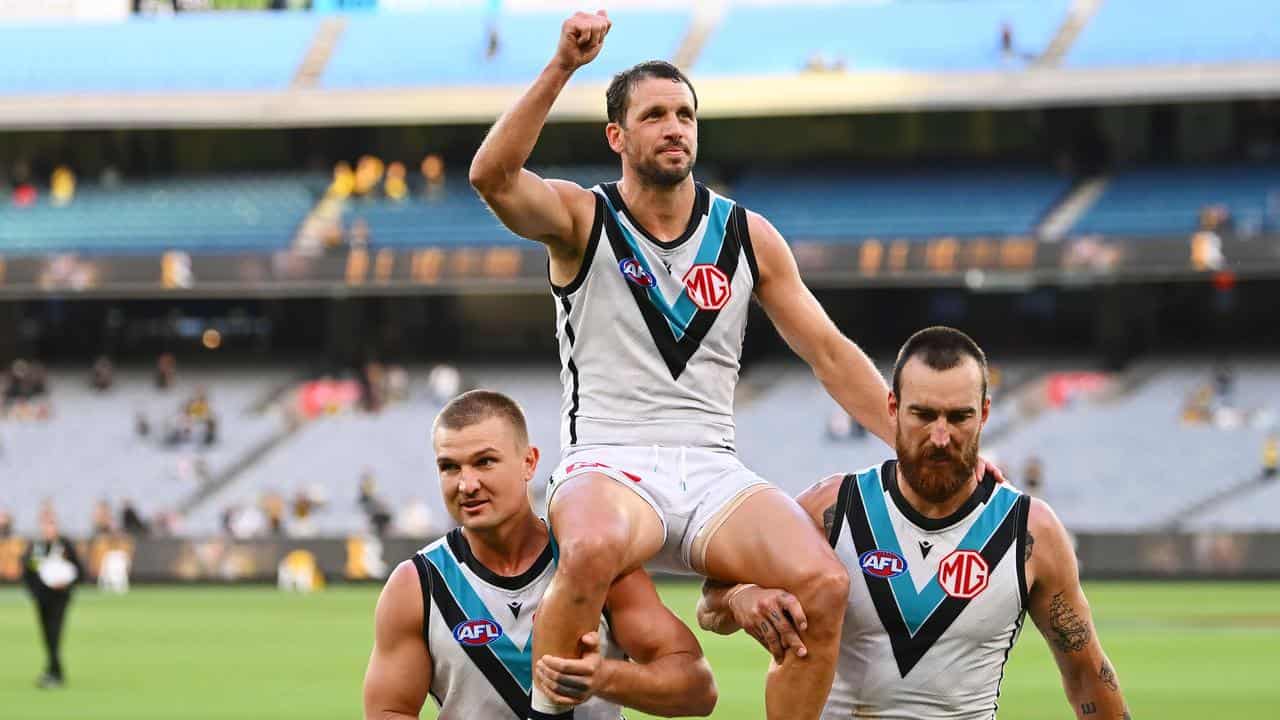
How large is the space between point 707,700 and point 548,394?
35969 mm

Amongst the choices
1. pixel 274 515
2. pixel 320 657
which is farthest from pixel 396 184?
pixel 320 657

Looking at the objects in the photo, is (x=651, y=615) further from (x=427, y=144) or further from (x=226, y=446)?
(x=427, y=144)

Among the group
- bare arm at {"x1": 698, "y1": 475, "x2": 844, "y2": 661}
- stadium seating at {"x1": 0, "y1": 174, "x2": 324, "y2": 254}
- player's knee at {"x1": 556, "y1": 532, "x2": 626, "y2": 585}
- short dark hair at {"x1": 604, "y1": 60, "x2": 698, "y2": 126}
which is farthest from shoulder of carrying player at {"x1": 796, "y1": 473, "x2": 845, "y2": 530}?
stadium seating at {"x1": 0, "y1": 174, "x2": 324, "y2": 254}

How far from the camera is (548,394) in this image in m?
42.2

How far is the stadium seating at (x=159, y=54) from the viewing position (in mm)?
46344

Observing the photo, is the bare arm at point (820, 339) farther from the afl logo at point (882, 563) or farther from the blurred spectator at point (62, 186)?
the blurred spectator at point (62, 186)

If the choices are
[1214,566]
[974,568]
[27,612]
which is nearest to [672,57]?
[1214,566]

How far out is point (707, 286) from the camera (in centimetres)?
677

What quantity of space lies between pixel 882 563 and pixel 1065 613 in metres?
0.62

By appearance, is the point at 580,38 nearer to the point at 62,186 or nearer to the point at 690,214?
the point at 690,214

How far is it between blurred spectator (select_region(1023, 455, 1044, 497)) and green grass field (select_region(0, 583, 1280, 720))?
3.97m

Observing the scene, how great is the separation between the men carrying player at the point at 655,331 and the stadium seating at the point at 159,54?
131 ft

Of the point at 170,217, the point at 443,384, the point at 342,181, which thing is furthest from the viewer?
the point at 342,181

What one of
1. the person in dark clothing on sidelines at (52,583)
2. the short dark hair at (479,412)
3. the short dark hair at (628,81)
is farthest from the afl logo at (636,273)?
the person in dark clothing on sidelines at (52,583)
